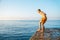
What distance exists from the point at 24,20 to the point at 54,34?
0.96m

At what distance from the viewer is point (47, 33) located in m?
3.46

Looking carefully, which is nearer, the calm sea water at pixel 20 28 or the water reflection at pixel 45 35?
the water reflection at pixel 45 35

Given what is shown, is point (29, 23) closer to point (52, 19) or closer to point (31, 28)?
point (31, 28)

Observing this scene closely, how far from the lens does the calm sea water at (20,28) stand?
4.04 meters

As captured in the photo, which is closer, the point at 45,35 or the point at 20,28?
the point at 45,35

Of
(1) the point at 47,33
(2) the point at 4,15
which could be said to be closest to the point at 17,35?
(2) the point at 4,15

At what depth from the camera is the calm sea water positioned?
4043 mm

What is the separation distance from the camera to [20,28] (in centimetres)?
411

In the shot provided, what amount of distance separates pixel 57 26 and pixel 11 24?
110cm

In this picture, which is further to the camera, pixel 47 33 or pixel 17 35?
pixel 17 35

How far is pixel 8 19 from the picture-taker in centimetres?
419

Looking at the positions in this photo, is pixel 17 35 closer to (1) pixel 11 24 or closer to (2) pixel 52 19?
(1) pixel 11 24

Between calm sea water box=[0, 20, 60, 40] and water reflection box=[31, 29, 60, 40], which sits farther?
calm sea water box=[0, 20, 60, 40]

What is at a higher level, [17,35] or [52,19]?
[52,19]
